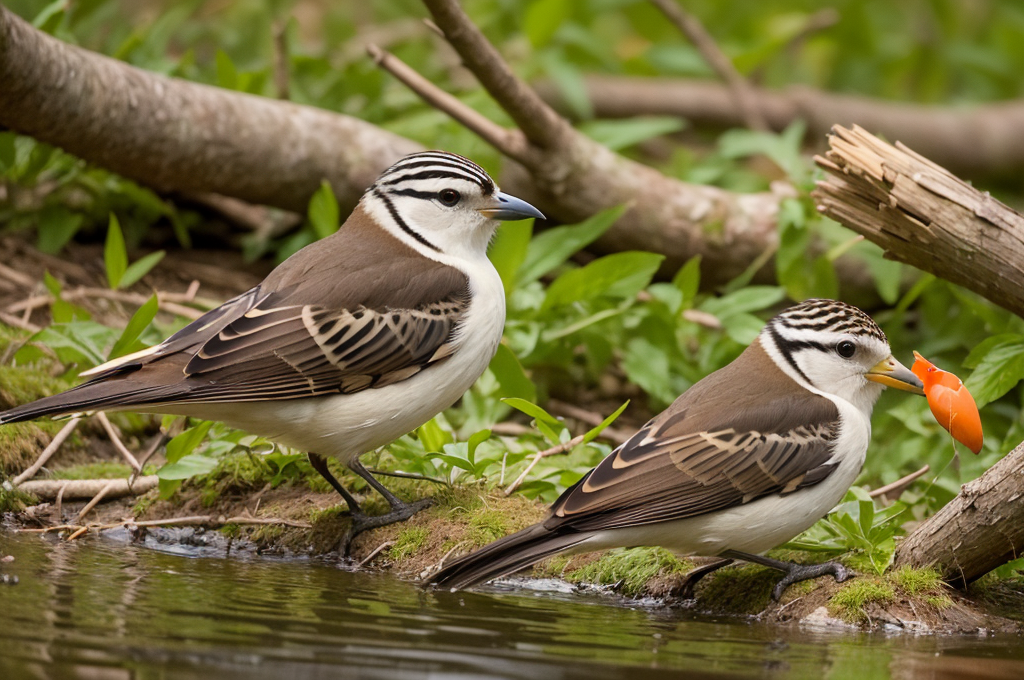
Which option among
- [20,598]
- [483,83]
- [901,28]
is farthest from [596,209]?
[901,28]

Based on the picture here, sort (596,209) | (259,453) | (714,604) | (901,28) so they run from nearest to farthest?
1. (714,604)
2. (259,453)
3. (596,209)
4. (901,28)

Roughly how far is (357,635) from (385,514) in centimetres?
182

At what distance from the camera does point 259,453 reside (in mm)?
6156

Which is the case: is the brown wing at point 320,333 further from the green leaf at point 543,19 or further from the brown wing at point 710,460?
the green leaf at point 543,19

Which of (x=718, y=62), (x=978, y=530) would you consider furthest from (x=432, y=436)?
(x=718, y=62)

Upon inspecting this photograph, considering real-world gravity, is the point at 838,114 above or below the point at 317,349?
below

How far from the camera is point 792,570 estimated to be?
5191 millimetres

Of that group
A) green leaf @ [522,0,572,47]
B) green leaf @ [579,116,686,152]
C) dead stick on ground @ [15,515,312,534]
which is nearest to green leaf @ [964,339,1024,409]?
dead stick on ground @ [15,515,312,534]

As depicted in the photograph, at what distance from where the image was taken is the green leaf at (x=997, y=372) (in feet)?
20.3

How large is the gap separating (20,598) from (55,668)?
2.90 feet

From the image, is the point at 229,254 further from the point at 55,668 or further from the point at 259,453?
the point at 55,668

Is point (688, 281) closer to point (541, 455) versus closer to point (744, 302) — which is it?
point (744, 302)

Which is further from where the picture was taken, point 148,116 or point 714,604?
point 148,116

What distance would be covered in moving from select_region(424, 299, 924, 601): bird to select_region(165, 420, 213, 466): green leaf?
5.33 ft
